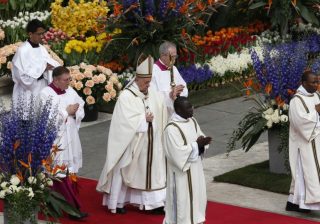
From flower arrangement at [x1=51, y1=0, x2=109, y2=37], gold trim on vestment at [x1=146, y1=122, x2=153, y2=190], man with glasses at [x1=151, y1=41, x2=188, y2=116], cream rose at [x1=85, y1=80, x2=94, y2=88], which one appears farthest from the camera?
flower arrangement at [x1=51, y1=0, x2=109, y2=37]

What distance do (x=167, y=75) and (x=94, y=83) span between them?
129 inches

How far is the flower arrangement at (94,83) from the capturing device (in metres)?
17.2

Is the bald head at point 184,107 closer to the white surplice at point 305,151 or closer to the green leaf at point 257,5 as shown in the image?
the white surplice at point 305,151

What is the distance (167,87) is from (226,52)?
619cm

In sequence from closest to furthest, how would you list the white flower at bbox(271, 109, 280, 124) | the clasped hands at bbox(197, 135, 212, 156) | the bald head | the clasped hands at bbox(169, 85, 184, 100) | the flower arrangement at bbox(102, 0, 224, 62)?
1. the clasped hands at bbox(197, 135, 212, 156)
2. the bald head
3. the clasped hands at bbox(169, 85, 184, 100)
4. the white flower at bbox(271, 109, 280, 124)
5. the flower arrangement at bbox(102, 0, 224, 62)

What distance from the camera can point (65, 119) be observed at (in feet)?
42.8

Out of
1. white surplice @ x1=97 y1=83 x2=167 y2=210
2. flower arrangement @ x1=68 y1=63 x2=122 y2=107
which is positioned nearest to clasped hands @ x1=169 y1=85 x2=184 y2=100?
white surplice @ x1=97 y1=83 x2=167 y2=210

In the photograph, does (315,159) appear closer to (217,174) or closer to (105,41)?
(217,174)

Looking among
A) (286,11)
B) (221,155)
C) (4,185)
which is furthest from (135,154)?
(286,11)

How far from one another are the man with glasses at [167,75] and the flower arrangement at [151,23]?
13.0ft

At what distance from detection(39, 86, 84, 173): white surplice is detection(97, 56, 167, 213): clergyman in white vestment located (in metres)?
0.39

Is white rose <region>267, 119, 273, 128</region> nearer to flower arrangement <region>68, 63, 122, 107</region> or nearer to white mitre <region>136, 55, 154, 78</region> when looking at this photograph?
white mitre <region>136, 55, 154, 78</region>

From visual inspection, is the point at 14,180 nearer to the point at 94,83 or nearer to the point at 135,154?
the point at 135,154

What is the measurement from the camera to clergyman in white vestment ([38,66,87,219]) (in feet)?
42.7
